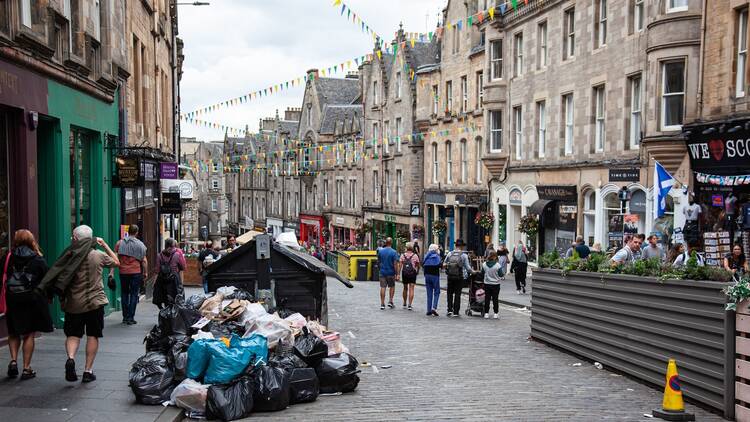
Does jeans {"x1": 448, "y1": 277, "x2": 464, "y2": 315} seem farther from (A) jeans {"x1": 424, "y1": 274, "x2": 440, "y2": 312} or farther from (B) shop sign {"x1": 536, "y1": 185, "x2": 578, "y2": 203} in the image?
(B) shop sign {"x1": 536, "y1": 185, "x2": 578, "y2": 203}

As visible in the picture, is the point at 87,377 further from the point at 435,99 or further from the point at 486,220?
the point at 435,99

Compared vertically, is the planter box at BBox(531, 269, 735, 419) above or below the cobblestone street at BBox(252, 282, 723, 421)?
above

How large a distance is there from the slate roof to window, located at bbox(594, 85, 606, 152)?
3605cm

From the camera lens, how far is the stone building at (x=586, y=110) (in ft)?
69.6

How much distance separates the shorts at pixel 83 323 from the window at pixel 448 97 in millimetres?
32892

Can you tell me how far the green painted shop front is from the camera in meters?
12.8

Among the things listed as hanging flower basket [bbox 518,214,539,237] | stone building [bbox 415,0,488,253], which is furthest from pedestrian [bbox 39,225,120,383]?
stone building [bbox 415,0,488,253]

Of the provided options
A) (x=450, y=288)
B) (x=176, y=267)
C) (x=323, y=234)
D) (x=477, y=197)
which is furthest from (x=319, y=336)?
(x=323, y=234)

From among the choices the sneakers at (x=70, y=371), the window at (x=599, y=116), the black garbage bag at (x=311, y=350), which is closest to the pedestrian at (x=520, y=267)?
the window at (x=599, y=116)

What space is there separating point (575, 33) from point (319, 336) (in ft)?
67.6

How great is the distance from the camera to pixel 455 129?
39.7 meters

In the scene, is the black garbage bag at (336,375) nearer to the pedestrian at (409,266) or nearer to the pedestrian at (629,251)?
the pedestrian at (629,251)

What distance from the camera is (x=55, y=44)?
42.0 feet

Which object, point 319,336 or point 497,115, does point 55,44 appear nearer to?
point 319,336
